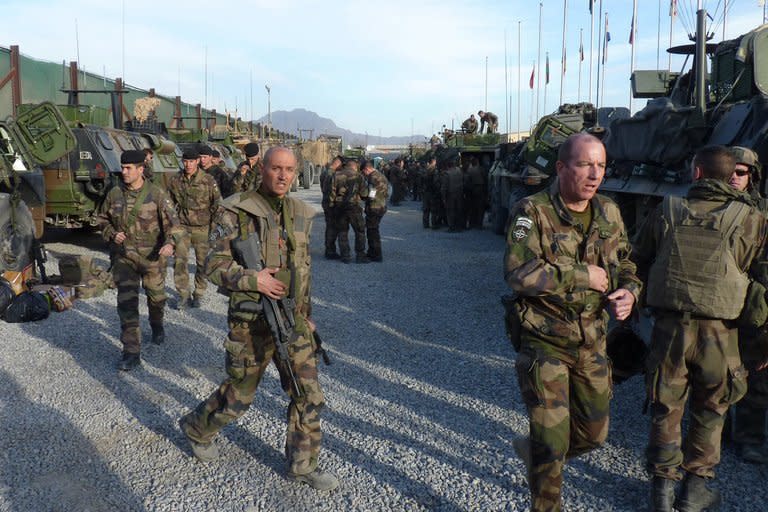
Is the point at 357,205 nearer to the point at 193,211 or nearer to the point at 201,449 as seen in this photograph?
the point at 193,211

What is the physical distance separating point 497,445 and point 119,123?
46.1 feet

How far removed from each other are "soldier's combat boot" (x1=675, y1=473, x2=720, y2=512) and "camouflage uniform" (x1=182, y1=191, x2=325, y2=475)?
70.2 inches

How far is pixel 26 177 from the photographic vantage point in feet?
29.1

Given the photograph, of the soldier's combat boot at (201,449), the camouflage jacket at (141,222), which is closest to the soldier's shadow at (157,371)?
the soldier's combat boot at (201,449)

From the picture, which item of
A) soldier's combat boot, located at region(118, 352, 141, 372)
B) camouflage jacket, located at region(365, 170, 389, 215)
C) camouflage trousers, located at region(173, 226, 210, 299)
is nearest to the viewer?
soldier's combat boot, located at region(118, 352, 141, 372)

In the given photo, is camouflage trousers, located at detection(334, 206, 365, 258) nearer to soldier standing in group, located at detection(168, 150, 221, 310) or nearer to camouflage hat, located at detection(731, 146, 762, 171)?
soldier standing in group, located at detection(168, 150, 221, 310)

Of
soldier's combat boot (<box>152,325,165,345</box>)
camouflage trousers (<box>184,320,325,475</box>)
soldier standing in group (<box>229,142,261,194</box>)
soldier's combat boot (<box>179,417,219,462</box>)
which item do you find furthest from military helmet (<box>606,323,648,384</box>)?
soldier standing in group (<box>229,142,261,194</box>)

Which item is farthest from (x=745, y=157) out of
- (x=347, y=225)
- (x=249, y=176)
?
(x=347, y=225)

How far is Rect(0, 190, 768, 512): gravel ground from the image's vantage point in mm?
3441

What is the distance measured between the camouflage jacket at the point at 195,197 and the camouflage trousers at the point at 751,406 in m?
5.56

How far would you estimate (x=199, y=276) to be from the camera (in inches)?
299

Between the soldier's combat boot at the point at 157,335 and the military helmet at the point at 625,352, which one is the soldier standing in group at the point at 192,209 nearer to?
the soldier's combat boot at the point at 157,335

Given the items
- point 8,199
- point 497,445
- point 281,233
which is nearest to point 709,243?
point 497,445

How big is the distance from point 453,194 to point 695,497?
38.8 ft
